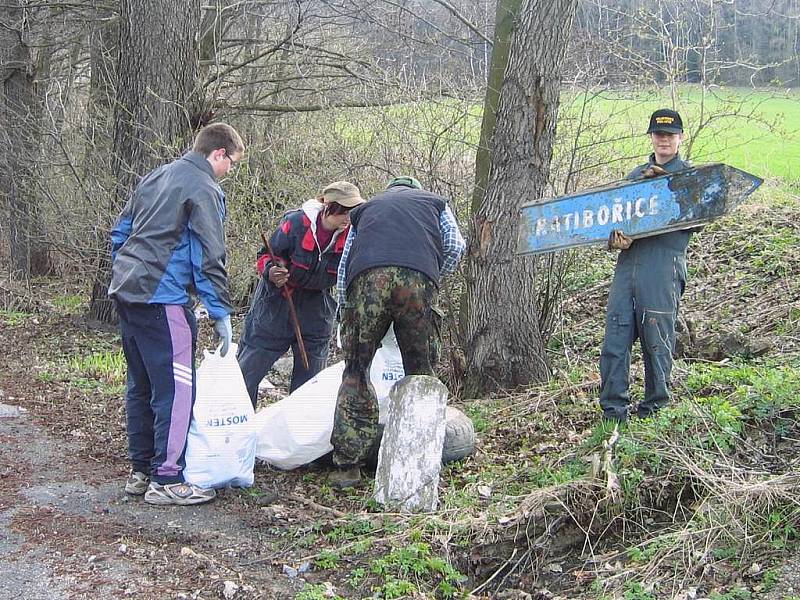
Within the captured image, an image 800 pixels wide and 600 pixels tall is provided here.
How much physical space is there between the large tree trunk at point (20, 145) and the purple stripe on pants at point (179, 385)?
28.3ft

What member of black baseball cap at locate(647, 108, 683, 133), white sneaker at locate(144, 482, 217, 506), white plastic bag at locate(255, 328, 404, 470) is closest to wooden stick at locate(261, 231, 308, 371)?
white plastic bag at locate(255, 328, 404, 470)

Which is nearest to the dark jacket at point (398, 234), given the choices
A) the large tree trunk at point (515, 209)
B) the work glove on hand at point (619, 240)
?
the work glove on hand at point (619, 240)

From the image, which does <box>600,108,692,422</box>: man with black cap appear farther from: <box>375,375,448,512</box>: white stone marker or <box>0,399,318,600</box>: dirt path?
<box>0,399,318,600</box>: dirt path

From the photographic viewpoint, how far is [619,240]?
5.34 m

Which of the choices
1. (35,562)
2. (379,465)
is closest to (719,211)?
(379,465)

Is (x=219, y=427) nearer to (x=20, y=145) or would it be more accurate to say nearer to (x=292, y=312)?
(x=292, y=312)

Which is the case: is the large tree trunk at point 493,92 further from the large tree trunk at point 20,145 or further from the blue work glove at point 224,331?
the large tree trunk at point 20,145

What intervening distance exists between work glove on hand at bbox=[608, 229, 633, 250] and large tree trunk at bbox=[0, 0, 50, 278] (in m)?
9.76

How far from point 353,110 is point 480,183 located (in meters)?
3.49

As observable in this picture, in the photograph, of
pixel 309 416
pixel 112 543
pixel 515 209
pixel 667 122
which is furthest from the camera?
pixel 515 209

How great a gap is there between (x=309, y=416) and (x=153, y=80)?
5981 mm

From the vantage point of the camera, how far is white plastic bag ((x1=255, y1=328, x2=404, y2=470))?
5.70 meters

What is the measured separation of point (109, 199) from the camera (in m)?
10.8

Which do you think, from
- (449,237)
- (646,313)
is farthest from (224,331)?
(646,313)
